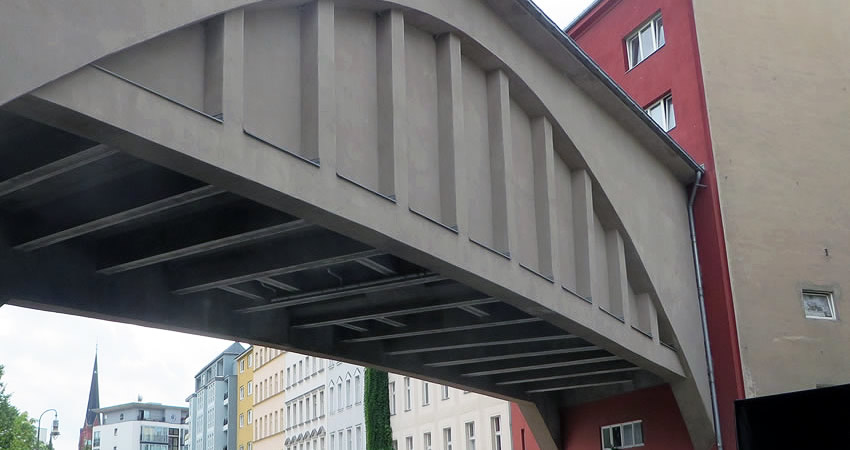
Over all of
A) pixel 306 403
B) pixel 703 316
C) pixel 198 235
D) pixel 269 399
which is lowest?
pixel 198 235

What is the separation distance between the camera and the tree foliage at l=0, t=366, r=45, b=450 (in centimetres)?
6438

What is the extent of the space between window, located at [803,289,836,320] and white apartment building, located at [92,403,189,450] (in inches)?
6642

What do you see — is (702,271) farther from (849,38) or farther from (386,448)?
(386,448)

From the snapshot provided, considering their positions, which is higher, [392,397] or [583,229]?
[392,397]

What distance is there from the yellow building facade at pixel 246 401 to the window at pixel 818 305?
81.6 metres

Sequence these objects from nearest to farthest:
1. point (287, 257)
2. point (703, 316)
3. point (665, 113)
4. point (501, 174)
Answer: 1. point (287, 257)
2. point (501, 174)
3. point (703, 316)
4. point (665, 113)

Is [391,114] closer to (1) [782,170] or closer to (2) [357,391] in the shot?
(1) [782,170]

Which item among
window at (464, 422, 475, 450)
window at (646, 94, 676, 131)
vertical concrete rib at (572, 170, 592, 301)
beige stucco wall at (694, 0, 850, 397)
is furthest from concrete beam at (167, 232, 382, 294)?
window at (464, 422, 475, 450)

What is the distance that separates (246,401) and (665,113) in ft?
282

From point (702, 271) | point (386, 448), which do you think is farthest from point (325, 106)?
point (386, 448)

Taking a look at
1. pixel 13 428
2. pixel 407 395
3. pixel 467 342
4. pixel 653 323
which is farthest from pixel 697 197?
pixel 13 428

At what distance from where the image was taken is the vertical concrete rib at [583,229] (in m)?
22.3

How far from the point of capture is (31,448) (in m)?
75.7

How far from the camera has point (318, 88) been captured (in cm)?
1439
